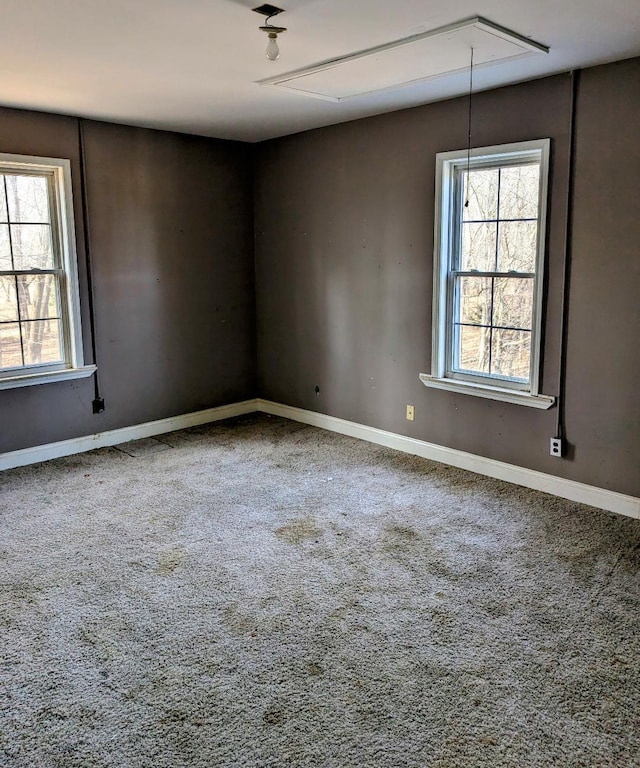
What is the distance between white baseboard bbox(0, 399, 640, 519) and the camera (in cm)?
376

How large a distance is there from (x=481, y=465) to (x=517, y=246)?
142 centimetres

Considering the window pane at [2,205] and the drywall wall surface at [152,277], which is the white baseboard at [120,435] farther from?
the window pane at [2,205]

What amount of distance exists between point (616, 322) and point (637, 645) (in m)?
1.75

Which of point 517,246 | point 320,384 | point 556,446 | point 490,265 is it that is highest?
point 517,246

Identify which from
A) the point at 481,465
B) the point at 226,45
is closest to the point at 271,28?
the point at 226,45

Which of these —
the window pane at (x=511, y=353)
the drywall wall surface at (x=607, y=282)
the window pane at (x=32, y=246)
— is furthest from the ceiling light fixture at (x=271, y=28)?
the window pane at (x=32, y=246)

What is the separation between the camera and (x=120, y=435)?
16.7 feet

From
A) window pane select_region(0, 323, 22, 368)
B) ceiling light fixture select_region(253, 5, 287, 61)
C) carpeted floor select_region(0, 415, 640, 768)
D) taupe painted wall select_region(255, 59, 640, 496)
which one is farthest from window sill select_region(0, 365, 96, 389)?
ceiling light fixture select_region(253, 5, 287, 61)

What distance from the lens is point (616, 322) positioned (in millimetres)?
3541

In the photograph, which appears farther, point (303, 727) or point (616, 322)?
point (616, 322)

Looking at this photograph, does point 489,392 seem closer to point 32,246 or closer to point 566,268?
point 566,268

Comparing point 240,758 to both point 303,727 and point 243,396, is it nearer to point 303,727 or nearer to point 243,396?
point 303,727

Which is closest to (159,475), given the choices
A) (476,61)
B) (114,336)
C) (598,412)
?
(114,336)

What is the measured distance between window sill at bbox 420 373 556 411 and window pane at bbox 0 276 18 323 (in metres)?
2.85
